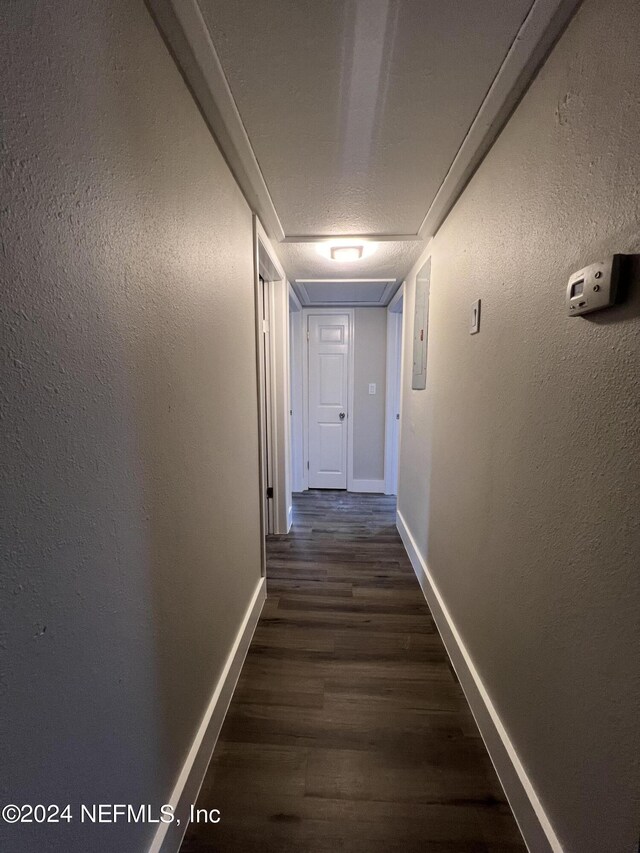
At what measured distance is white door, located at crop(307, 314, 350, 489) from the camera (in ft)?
11.9

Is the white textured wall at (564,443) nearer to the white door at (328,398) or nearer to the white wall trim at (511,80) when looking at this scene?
the white wall trim at (511,80)

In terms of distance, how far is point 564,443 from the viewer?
78 cm

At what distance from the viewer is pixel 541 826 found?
831mm

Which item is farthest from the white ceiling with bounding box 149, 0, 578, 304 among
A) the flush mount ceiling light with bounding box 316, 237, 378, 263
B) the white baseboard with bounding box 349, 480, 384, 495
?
the white baseboard with bounding box 349, 480, 384, 495

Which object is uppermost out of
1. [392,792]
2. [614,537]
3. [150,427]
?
[150,427]

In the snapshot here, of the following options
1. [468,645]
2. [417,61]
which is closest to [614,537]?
[468,645]

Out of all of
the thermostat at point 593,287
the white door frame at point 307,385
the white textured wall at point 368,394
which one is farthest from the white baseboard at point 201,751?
the white textured wall at point 368,394

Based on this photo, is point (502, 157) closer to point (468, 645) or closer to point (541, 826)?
point (468, 645)

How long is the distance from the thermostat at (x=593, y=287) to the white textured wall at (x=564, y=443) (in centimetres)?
3

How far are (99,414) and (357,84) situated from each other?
1.14 metres

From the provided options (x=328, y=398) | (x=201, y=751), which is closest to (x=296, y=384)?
(x=328, y=398)

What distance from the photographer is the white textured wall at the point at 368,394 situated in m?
3.62

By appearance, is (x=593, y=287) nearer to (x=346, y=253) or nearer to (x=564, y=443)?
(x=564, y=443)

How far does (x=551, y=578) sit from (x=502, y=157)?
1284 mm
